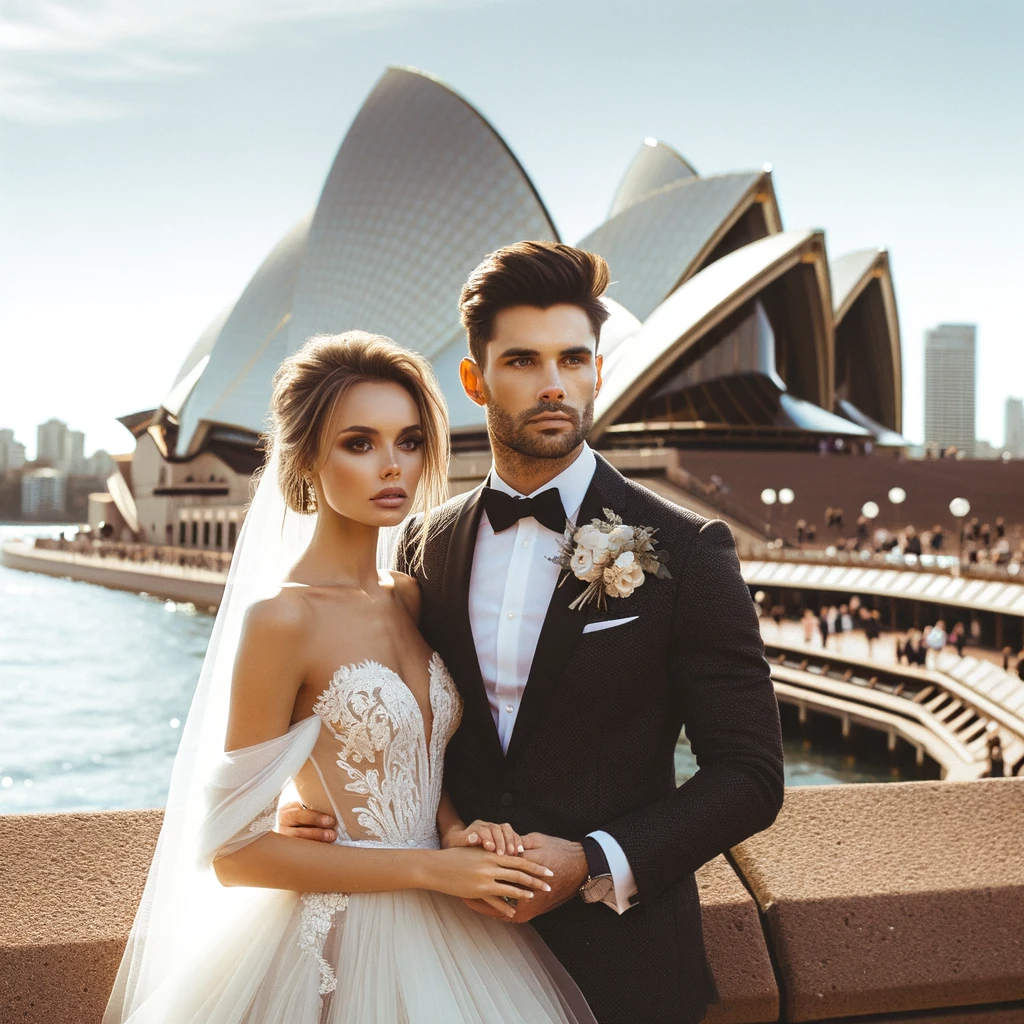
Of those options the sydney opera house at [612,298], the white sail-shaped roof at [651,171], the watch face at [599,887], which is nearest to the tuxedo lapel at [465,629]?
the watch face at [599,887]

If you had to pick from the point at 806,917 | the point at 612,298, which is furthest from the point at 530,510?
the point at 612,298

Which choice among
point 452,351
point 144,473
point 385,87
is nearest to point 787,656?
point 452,351

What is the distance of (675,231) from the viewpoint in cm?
3066

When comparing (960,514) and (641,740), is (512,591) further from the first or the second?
(960,514)

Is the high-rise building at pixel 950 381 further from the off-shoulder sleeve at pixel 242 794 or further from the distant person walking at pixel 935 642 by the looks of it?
the off-shoulder sleeve at pixel 242 794

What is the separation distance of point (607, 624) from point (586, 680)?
8cm

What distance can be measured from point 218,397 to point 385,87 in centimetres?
1186

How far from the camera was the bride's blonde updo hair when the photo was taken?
1459 millimetres

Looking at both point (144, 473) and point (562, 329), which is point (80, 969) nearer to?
point (562, 329)

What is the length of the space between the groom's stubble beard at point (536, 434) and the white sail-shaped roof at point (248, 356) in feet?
112

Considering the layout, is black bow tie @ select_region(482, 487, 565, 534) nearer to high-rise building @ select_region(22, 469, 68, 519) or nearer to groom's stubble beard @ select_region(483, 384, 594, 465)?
groom's stubble beard @ select_region(483, 384, 594, 465)

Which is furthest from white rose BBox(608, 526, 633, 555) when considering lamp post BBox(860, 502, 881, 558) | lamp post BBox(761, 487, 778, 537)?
lamp post BBox(761, 487, 778, 537)

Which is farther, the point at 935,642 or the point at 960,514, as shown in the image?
the point at 960,514

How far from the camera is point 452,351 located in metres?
31.1
